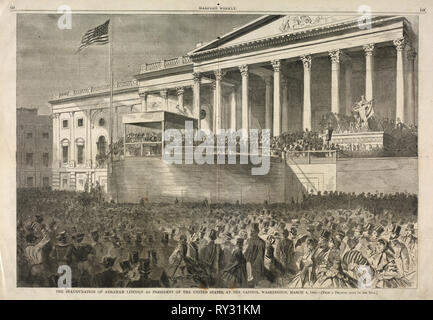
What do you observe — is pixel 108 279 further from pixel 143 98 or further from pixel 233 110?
pixel 233 110

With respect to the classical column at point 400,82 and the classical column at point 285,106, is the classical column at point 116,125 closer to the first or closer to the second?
the classical column at point 285,106

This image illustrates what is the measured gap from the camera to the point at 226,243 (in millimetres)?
8359

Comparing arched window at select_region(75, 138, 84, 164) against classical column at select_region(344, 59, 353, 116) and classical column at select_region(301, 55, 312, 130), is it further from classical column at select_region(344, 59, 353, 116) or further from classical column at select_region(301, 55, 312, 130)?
classical column at select_region(344, 59, 353, 116)

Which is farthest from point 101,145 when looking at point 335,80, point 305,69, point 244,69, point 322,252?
point 335,80

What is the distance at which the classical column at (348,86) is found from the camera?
870 cm

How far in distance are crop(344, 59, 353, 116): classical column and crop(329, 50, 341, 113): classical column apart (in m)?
0.15

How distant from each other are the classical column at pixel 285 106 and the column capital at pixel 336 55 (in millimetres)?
1037

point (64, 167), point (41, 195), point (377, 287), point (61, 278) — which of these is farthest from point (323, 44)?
point (61, 278)

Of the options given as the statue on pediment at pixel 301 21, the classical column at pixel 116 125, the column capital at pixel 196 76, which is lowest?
the classical column at pixel 116 125

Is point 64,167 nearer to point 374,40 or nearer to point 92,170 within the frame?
point 92,170

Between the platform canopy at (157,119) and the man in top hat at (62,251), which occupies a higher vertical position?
the platform canopy at (157,119)

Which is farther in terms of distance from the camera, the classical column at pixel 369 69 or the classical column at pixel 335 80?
the classical column at pixel 335 80

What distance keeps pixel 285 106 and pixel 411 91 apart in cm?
242

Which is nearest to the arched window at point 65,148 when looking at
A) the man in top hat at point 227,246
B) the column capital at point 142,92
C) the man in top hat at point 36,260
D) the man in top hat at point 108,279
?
the man in top hat at point 36,260
